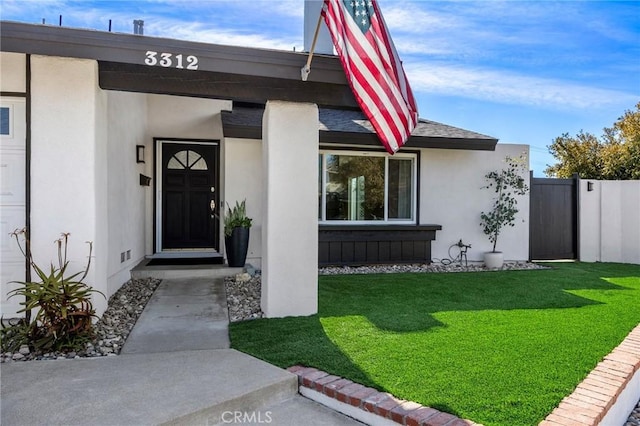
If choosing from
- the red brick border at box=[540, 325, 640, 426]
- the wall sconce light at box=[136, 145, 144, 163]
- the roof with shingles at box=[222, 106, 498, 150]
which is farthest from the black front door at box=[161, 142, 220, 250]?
the red brick border at box=[540, 325, 640, 426]

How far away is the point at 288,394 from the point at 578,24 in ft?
30.8

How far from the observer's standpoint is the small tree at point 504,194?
9172 millimetres

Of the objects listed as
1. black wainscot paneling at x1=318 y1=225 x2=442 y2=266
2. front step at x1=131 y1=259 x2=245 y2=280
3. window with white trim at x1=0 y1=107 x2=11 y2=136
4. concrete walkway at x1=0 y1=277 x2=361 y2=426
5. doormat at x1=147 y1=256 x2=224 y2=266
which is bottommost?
concrete walkway at x1=0 y1=277 x2=361 y2=426

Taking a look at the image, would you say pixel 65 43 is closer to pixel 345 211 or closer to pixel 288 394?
pixel 288 394

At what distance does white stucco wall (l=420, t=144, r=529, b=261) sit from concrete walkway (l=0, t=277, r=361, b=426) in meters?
6.36

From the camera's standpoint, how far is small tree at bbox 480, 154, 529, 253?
361 inches

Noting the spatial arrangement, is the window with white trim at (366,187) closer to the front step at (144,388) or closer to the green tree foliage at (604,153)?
the front step at (144,388)

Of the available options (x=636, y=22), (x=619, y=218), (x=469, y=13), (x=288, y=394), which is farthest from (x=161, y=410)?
(x=619, y=218)

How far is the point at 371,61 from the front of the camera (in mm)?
3807

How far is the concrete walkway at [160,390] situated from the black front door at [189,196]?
4.83 m

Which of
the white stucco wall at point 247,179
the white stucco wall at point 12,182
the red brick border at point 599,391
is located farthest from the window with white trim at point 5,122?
the red brick border at point 599,391

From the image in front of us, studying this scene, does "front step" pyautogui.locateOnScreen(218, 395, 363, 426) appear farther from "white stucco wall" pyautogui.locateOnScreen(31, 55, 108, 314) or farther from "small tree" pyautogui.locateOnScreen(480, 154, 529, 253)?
"small tree" pyautogui.locateOnScreen(480, 154, 529, 253)

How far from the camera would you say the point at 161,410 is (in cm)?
258

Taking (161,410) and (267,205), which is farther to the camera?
(267,205)
